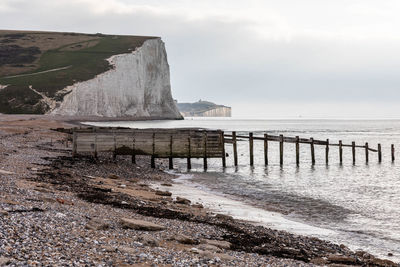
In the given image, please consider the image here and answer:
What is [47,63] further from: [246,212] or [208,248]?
[208,248]

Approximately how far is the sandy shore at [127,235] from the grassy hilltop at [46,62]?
88.5 m

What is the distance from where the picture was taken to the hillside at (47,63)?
9862 centimetres

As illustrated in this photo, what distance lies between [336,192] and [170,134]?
1232 cm

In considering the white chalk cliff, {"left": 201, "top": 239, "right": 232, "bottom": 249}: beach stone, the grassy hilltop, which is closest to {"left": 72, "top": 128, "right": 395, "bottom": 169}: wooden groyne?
{"left": 201, "top": 239, "right": 232, "bottom": 249}: beach stone

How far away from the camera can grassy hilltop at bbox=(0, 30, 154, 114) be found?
3898 inches

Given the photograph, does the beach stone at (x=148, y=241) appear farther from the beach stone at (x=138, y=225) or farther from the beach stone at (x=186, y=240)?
the beach stone at (x=138, y=225)

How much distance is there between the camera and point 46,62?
129000 mm

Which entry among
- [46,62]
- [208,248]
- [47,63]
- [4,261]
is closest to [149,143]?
[208,248]

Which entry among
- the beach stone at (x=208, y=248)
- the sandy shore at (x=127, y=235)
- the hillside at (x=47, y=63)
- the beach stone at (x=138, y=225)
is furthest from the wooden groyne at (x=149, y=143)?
the hillside at (x=47, y=63)

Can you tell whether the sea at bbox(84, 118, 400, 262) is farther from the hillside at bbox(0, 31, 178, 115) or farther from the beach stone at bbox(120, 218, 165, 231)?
the hillside at bbox(0, 31, 178, 115)

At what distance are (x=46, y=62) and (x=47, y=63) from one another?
1.33 m

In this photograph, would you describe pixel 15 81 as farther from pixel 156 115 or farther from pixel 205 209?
pixel 205 209

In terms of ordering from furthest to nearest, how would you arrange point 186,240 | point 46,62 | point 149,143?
1. point 46,62
2. point 149,143
3. point 186,240

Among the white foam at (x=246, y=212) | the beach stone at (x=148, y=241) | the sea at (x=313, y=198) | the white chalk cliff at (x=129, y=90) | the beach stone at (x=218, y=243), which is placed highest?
the white chalk cliff at (x=129, y=90)
